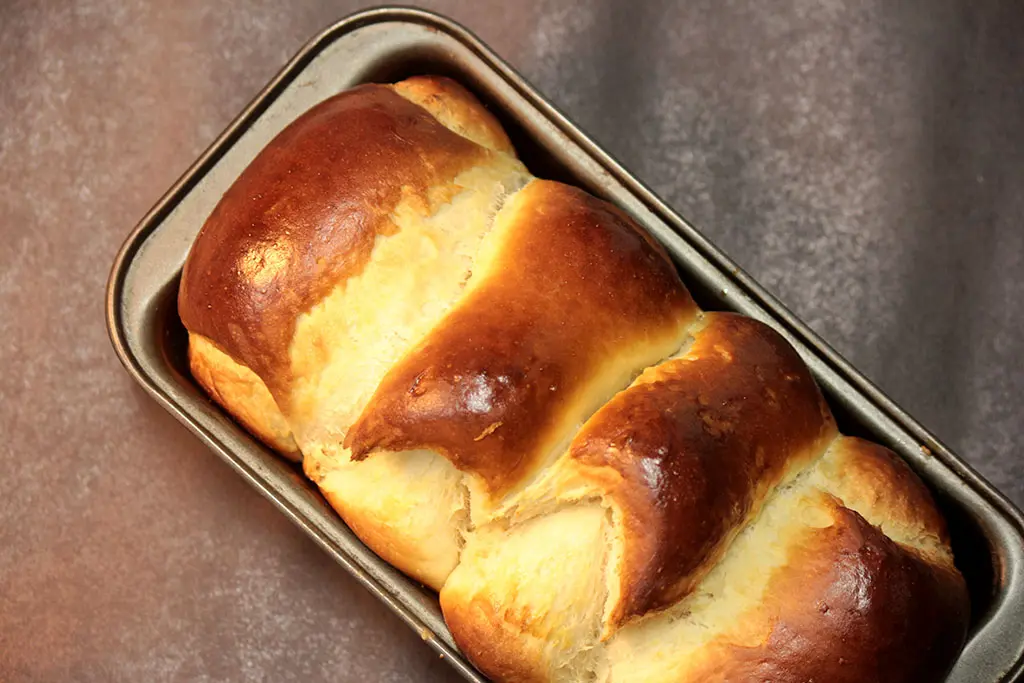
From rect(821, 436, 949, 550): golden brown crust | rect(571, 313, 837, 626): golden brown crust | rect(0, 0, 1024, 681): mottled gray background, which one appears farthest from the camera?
rect(0, 0, 1024, 681): mottled gray background

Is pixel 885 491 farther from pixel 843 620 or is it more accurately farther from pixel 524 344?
pixel 524 344

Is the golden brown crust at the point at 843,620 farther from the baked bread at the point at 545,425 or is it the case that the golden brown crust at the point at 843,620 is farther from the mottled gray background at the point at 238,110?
the mottled gray background at the point at 238,110

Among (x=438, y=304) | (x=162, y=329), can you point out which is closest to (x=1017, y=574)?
(x=438, y=304)

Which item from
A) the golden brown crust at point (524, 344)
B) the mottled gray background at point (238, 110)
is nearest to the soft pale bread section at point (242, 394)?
the golden brown crust at point (524, 344)

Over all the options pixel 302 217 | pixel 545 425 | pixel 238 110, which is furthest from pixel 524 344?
pixel 238 110

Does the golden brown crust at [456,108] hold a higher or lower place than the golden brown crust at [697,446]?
higher

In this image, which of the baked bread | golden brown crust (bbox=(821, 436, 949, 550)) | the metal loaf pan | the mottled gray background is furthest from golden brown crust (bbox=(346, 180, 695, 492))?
the mottled gray background

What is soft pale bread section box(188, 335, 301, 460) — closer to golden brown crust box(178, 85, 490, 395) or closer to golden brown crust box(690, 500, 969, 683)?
golden brown crust box(178, 85, 490, 395)
